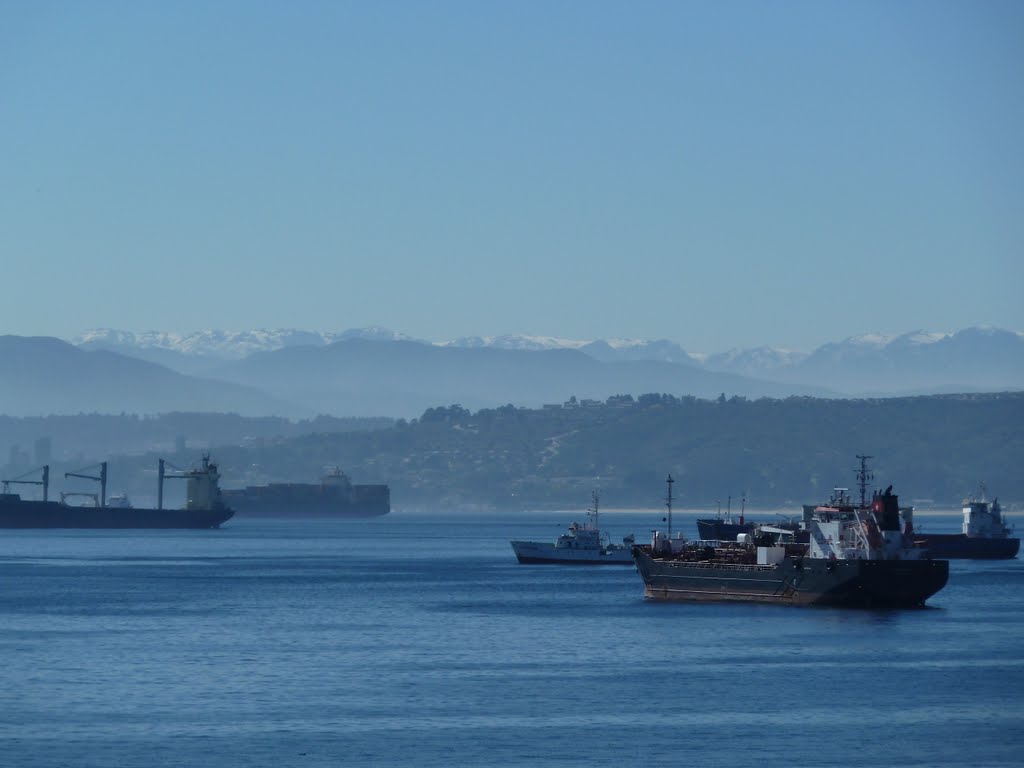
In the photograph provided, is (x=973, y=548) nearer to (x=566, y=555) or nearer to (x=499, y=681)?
(x=566, y=555)

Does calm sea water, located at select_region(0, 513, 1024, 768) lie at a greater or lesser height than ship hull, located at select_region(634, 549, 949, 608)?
lesser

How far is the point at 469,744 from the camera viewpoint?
54.8 metres

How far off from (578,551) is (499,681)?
8636cm

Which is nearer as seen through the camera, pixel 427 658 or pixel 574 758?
pixel 574 758

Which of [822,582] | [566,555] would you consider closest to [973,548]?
[566,555]

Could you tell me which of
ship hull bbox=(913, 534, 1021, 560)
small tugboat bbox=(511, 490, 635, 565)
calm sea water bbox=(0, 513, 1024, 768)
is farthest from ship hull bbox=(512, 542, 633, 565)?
calm sea water bbox=(0, 513, 1024, 768)

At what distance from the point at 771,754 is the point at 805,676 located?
1624cm

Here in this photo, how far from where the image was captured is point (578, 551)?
154125 millimetres

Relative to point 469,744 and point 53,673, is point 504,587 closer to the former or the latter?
point 53,673

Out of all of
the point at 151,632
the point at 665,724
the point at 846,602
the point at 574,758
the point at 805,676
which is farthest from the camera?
the point at 846,602

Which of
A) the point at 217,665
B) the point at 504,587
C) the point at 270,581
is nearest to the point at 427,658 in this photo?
the point at 217,665

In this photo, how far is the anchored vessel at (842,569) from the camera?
9219 centimetres

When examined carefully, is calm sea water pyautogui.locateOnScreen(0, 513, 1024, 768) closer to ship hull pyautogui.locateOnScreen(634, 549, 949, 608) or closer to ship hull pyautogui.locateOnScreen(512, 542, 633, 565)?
ship hull pyautogui.locateOnScreen(634, 549, 949, 608)

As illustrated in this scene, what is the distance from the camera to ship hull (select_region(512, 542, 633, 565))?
6019 inches
